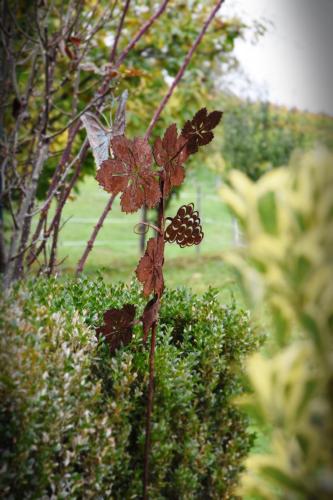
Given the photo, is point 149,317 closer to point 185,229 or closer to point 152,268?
point 152,268

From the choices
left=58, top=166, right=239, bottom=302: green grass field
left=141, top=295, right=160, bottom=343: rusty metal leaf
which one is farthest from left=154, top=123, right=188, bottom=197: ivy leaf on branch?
left=58, top=166, right=239, bottom=302: green grass field

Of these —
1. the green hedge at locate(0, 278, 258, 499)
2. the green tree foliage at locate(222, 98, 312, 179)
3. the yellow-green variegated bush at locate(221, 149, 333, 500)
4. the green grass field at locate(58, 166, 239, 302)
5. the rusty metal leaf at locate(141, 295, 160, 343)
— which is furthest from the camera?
the green tree foliage at locate(222, 98, 312, 179)

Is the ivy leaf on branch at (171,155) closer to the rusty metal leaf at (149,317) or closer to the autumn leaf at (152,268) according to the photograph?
the autumn leaf at (152,268)

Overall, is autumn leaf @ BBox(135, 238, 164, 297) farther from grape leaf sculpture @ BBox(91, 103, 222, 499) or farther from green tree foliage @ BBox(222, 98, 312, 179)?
green tree foliage @ BBox(222, 98, 312, 179)

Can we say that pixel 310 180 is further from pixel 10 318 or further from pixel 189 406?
pixel 189 406

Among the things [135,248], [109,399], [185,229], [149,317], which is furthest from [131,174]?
[135,248]

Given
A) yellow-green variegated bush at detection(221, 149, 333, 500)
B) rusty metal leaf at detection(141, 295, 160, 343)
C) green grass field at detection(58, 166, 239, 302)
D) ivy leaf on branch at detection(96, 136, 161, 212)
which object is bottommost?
yellow-green variegated bush at detection(221, 149, 333, 500)
